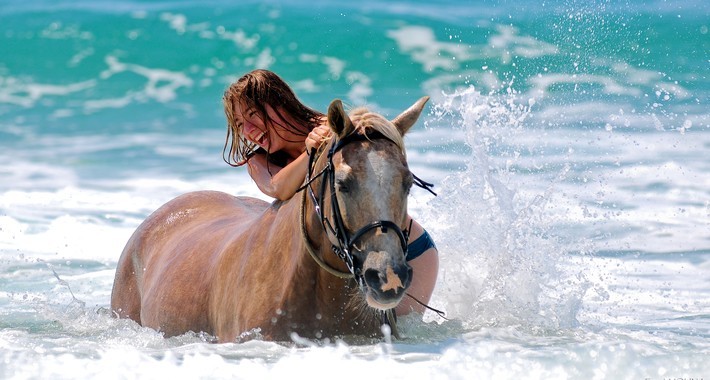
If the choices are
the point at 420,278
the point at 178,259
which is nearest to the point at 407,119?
the point at 420,278

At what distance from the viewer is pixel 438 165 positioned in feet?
35.2

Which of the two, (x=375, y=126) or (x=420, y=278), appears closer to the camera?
(x=375, y=126)

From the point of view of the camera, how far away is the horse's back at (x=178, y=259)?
504 cm

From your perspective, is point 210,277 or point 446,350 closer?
point 446,350

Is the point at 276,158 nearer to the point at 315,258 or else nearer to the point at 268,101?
the point at 268,101

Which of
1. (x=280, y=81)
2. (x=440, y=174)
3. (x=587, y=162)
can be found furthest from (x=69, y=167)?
(x=280, y=81)

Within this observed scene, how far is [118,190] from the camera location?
10.9m

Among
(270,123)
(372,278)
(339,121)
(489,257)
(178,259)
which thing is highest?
(339,121)

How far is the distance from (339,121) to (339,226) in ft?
1.23

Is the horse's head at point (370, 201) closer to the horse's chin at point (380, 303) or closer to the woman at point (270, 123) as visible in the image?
the horse's chin at point (380, 303)

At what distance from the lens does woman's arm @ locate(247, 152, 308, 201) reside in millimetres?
4445

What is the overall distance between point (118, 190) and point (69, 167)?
1724mm

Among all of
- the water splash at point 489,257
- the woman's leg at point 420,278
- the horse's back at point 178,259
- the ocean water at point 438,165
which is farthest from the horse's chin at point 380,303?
the water splash at point 489,257

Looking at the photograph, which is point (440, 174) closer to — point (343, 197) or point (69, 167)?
point (69, 167)
